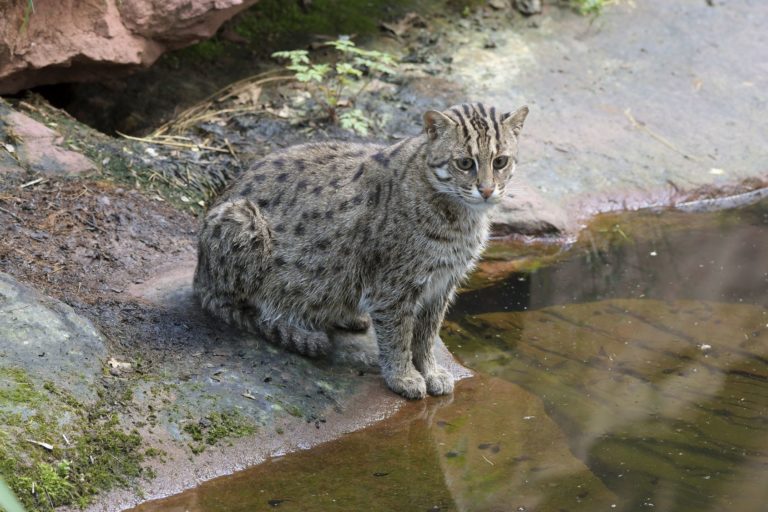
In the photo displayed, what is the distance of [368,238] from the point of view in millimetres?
6180

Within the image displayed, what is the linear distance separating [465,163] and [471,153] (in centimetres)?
7

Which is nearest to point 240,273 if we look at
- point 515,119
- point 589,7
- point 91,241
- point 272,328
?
point 272,328

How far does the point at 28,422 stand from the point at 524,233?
4.66 m

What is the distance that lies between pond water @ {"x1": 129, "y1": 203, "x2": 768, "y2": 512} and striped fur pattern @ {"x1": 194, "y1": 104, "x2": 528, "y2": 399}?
23.1 inches

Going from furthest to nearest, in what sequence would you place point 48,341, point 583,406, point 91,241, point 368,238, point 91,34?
1. point 91,34
2. point 91,241
3. point 368,238
4. point 583,406
5. point 48,341

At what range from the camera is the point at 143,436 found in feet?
17.1

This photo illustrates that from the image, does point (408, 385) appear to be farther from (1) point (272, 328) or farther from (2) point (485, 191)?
(2) point (485, 191)

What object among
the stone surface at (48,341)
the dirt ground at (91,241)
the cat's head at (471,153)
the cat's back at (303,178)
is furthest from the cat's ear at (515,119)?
the stone surface at (48,341)

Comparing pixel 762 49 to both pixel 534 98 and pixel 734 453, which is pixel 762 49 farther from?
pixel 734 453

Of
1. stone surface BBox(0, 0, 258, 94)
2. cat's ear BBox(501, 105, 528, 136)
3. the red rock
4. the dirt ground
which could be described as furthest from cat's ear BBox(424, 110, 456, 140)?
stone surface BBox(0, 0, 258, 94)

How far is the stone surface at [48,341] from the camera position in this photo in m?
5.21

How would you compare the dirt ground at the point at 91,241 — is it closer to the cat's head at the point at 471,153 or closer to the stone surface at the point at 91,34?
the stone surface at the point at 91,34

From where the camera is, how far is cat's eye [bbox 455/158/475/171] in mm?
5844

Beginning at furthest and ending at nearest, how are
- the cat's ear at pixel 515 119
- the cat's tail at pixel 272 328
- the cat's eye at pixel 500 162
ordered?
the cat's tail at pixel 272 328 → the cat's ear at pixel 515 119 → the cat's eye at pixel 500 162
